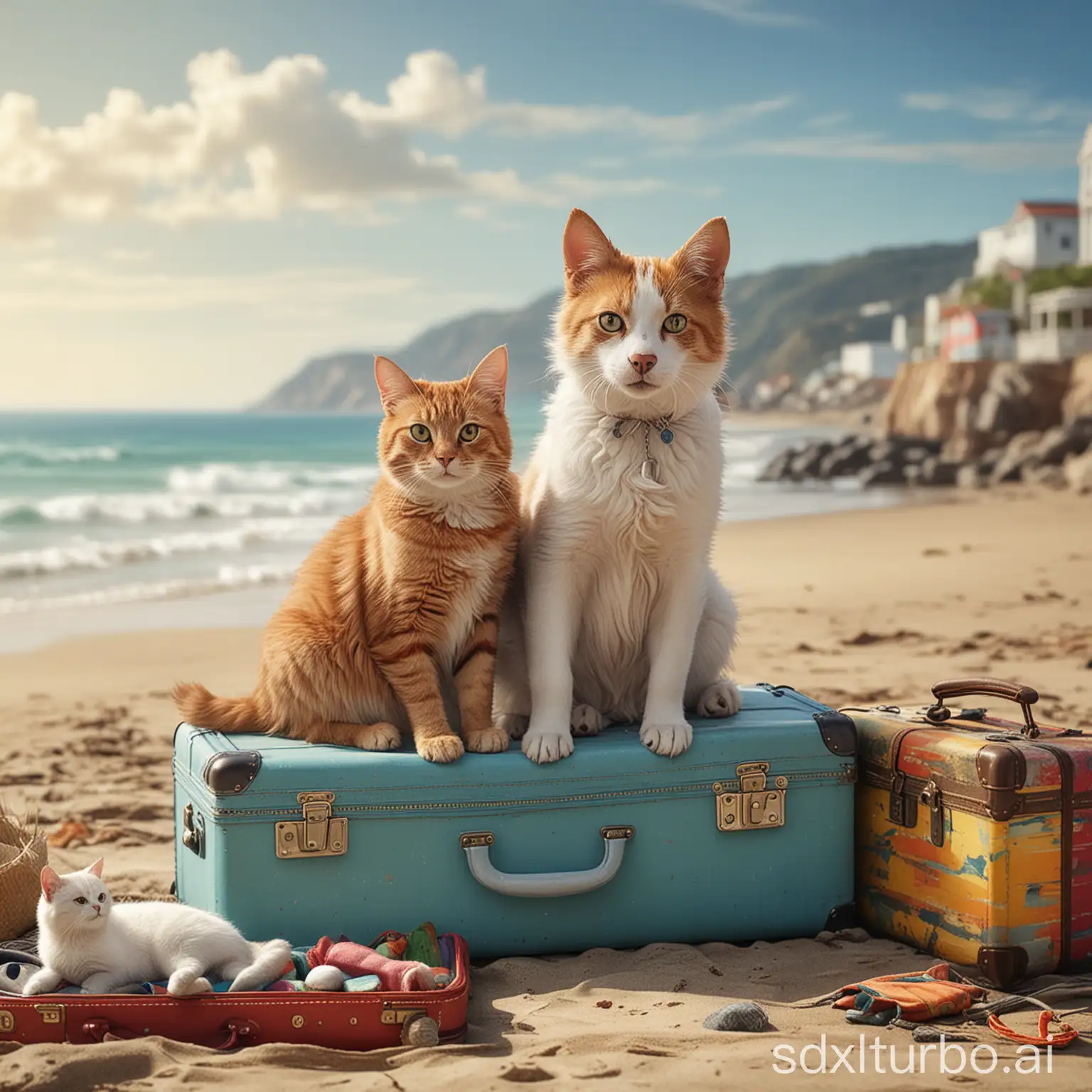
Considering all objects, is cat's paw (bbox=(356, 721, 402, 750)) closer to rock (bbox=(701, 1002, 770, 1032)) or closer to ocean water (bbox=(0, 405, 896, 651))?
rock (bbox=(701, 1002, 770, 1032))

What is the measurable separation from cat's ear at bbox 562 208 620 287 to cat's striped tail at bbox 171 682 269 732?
1219mm

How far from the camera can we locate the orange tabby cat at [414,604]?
2553 millimetres

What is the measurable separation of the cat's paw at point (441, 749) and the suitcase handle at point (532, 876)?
18 cm

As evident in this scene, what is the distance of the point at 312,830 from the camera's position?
2.45 meters

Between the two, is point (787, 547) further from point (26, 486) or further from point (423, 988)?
point (26, 486)

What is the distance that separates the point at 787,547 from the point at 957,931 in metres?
7.56

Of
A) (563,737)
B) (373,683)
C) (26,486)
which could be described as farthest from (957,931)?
(26,486)

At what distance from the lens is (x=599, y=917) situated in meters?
2.62

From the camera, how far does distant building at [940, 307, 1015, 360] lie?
97.2 ft

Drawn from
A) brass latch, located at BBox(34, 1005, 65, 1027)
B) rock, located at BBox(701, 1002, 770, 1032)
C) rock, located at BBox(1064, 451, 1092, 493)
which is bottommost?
rock, located at BBox(701, 1002, 770, 1032)

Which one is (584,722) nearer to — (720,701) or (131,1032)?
(720,701)

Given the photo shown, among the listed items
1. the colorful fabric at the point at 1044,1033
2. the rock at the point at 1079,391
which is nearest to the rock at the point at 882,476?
the rock at the point at 1079,391

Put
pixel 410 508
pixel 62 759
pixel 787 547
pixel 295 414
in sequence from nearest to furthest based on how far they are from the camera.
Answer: pixel 410 508 → pixel 62 759 → pixel 787 547 → pixel 295 414

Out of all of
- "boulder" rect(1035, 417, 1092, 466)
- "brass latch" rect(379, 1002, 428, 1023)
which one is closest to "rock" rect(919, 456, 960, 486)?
"boulder" rect(1035, 417, 1092, 466)
